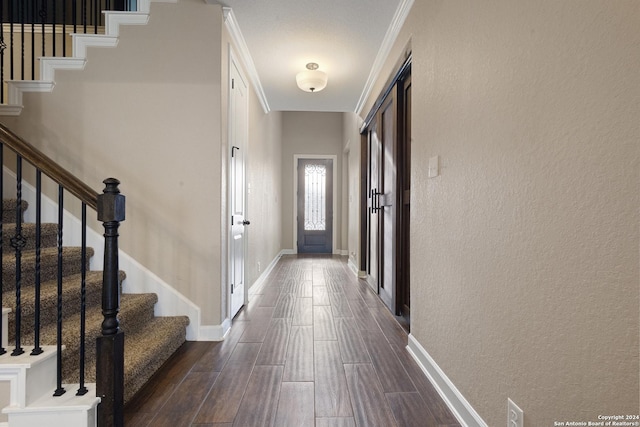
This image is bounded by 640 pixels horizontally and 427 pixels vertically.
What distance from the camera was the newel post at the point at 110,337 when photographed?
1312mm

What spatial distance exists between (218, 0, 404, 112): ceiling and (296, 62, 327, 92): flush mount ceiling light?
7 cm

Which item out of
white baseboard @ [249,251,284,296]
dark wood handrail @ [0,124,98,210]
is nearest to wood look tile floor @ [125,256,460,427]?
white baseboard @ [249,251,284,296]

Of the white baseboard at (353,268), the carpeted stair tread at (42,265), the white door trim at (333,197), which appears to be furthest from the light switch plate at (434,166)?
the white door trim at (333,197)

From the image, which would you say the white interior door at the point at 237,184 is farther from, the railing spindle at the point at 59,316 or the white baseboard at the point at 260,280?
the railing spindle at the point at 59,316

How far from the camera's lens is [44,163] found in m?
1.33

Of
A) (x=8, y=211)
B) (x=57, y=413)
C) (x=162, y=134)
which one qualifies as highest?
(x=162, y=134)

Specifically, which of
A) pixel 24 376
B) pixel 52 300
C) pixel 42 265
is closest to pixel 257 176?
pixel 42 265

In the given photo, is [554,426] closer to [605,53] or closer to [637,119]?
[637,119]

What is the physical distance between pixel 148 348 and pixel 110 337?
1.83ft

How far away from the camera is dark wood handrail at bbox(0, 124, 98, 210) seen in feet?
4.27

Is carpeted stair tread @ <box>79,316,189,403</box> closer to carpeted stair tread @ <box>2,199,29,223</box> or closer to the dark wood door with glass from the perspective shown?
carpeted stair tread @ <box>2,199,29,223</box>

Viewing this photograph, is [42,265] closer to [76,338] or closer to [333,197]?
[76,338]

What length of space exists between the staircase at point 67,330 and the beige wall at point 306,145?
5.24 m

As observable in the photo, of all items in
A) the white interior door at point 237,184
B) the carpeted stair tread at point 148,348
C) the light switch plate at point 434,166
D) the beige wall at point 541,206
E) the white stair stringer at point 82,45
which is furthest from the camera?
the white interior door at point 237,184
